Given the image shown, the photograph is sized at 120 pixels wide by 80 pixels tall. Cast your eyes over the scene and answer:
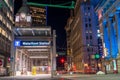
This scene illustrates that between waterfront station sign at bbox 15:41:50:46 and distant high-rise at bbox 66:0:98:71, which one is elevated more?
distant high-rise at bbox 66:0:98:71

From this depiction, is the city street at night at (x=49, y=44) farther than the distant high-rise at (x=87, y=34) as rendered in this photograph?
No

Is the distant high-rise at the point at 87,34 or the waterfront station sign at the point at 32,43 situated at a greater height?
the distant high-rise at the point at 87,34

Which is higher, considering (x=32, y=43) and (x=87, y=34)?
(x=87, y=34)

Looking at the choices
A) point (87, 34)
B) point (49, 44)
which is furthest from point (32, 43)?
point (87, 34)

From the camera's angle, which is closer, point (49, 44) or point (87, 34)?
point (49, 44)

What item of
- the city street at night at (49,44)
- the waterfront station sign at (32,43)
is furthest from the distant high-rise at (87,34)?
the waterfront station sign at (32,43)

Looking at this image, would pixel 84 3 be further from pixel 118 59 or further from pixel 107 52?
pixel 118 59

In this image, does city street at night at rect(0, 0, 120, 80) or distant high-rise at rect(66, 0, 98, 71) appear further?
distant high-rise at rect(66, 0, 98, 71)

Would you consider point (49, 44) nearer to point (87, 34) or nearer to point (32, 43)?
point (32, 43)

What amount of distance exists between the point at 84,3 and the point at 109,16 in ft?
145

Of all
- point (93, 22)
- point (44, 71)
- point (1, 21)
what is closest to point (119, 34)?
point (44, 71)

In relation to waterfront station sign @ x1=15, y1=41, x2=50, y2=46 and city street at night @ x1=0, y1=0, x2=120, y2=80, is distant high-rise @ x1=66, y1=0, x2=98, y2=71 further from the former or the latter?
waterfront station sign @ x1=15, y1=41, x2=50, y2=46

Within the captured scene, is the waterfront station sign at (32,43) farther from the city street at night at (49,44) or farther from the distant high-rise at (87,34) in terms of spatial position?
the distant high-rise at (87,34)

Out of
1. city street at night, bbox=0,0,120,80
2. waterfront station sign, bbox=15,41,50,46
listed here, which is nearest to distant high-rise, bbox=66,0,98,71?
city street at night, bbox=0,0,120,80
